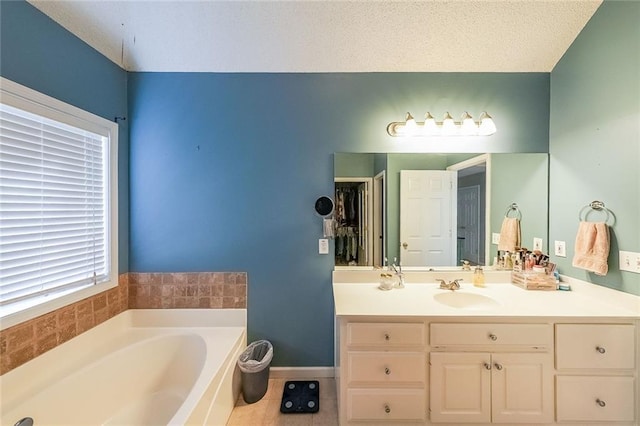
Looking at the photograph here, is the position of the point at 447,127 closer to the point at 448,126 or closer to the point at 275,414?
the point at 448,126

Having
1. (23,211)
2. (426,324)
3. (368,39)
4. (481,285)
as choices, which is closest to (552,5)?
(368,39)

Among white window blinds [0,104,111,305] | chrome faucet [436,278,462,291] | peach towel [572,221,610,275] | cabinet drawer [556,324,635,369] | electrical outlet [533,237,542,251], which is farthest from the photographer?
electrical outlet [533,237,542,251]

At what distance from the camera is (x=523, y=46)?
187cm

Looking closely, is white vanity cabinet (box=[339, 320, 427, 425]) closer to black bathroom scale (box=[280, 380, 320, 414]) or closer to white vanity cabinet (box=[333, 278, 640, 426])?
white vanity cabinet (box=[333, 278, 640, 426])

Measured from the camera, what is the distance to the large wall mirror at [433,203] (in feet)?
6.74

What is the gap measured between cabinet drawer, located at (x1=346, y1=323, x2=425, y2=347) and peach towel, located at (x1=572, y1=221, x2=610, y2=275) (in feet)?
3.96

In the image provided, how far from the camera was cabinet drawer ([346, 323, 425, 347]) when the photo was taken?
1473 mm

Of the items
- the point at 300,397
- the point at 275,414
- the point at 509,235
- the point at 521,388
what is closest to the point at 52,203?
the point at 275,414

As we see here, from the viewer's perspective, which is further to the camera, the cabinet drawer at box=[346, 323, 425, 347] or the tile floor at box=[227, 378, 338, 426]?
the tile floor at box=[227, 378, 338, 426]

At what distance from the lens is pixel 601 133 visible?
5.46 ft

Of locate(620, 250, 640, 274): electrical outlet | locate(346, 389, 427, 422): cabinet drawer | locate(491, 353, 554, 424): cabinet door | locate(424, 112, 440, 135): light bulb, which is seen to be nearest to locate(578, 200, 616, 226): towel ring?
locate(620, 250, 640, 274): electrical outlet

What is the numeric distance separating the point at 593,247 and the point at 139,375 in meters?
3.14

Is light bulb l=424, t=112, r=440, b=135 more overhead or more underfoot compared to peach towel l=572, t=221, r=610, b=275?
more overhead

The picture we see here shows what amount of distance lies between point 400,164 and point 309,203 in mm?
804
